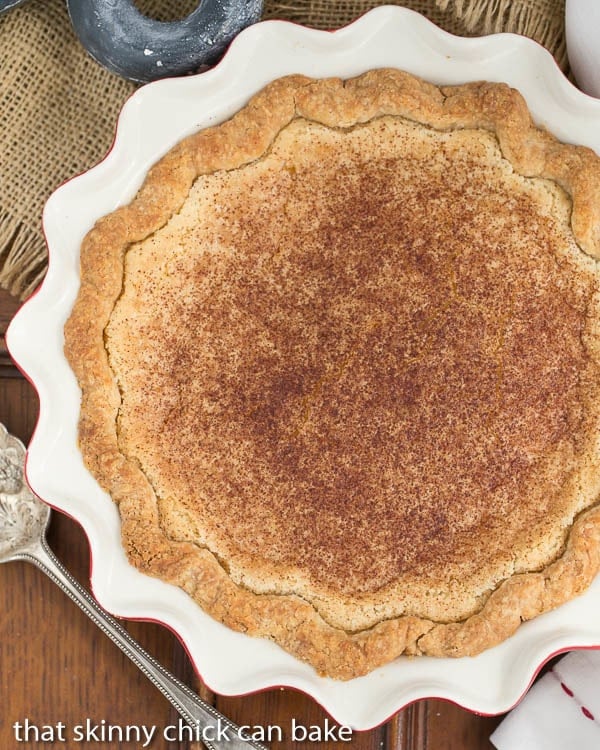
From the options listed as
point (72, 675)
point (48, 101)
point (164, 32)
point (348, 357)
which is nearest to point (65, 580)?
point (72, 675)

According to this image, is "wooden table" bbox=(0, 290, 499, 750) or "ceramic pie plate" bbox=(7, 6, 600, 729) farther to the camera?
"wooden table" bbox=(0, 290, 499, 750)

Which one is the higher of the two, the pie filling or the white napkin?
the pie filling

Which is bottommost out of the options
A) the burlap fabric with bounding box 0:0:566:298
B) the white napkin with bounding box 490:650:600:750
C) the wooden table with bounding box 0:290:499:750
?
the wooden table with bounding box 0:290:499:750

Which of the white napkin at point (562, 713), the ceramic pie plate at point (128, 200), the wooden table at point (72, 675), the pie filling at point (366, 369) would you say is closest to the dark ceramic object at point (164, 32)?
the ceramic pie plate at point (128, 200)

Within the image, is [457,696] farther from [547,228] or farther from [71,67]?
[71,67]

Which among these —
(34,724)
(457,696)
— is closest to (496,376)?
(457,696)

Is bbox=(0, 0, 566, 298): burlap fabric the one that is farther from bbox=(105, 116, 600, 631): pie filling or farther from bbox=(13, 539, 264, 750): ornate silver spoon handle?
bbox=(13, 539, 264, 750): ornate silver spoon handle

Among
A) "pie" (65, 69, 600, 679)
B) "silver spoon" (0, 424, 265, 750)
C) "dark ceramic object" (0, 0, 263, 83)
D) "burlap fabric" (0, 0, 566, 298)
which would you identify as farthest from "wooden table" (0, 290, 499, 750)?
"dark ceramic object" (0, 0, 263, 83)
